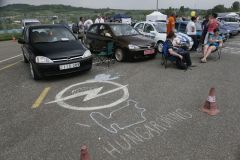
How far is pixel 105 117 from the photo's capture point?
15.1 feet

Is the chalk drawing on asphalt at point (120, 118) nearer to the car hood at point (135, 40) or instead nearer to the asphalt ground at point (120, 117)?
the asphalt ground at point (120, 117)

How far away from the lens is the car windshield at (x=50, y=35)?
7801mm

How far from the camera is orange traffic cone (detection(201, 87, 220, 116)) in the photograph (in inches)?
183

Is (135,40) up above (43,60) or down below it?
above

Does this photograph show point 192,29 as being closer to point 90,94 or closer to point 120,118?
point 90,94

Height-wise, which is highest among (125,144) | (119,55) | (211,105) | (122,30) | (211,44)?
(122,30)

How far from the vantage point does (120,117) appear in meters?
4.60

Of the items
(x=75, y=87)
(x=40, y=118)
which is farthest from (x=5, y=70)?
(x=40, y=118)

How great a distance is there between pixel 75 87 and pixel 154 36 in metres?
6.77

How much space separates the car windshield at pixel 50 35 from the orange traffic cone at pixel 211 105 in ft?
16.9

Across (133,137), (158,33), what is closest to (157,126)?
(133,137)

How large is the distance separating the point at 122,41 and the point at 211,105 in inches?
217

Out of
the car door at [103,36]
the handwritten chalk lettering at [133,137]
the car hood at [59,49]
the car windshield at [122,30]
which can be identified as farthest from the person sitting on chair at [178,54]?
the handwritten chalk lettering at [133,137]

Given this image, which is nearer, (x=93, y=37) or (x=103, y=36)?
(x=103, y=36)
